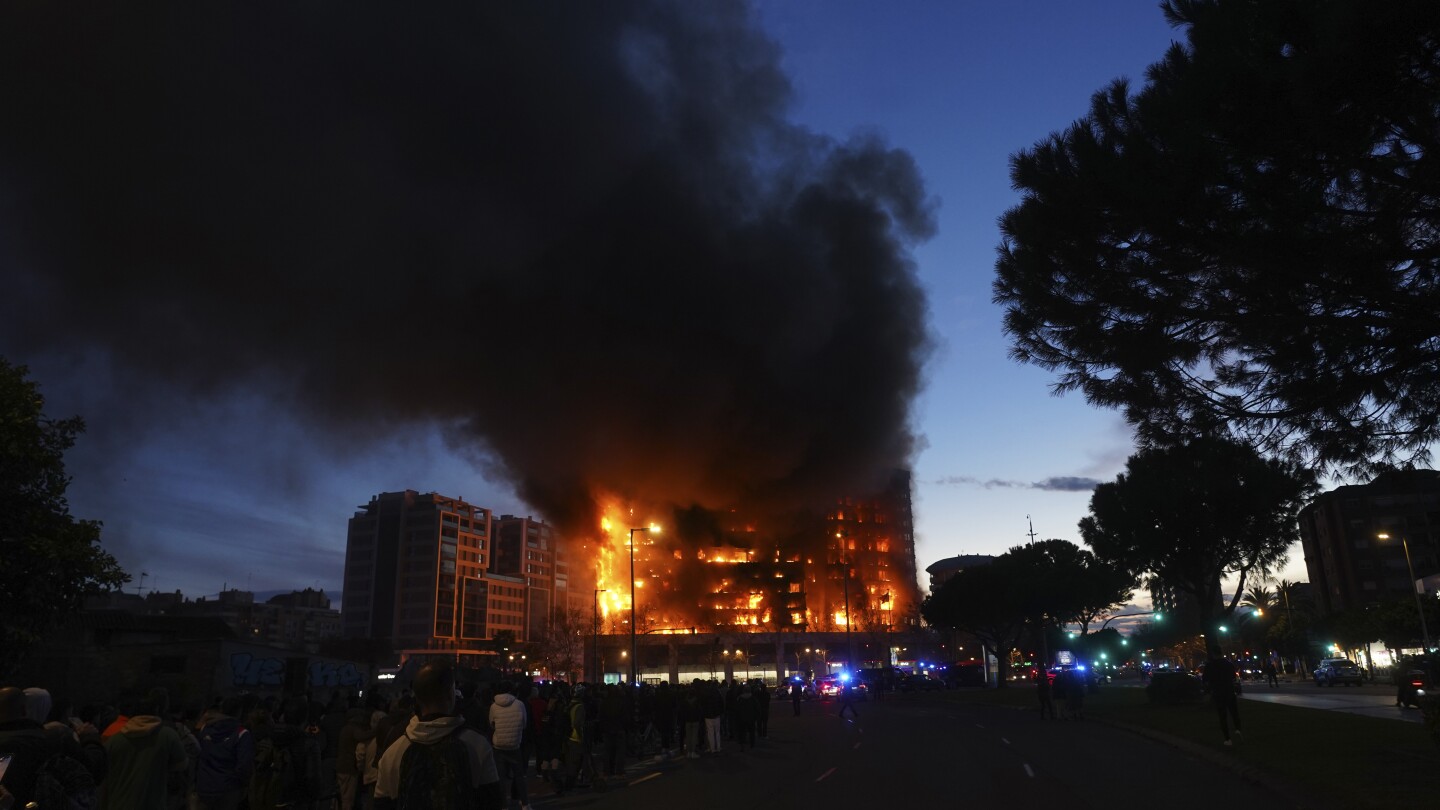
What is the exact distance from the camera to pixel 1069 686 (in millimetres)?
28859

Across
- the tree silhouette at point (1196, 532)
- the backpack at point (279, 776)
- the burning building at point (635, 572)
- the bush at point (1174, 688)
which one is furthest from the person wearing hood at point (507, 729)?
the burning building at point (635, 572)

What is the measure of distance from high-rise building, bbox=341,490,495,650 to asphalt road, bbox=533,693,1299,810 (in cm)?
11564

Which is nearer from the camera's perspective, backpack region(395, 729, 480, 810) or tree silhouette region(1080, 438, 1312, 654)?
backpack region(395, 729, 480, 810)

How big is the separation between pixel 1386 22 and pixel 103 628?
41650mm

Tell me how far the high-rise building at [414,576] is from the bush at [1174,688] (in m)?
112

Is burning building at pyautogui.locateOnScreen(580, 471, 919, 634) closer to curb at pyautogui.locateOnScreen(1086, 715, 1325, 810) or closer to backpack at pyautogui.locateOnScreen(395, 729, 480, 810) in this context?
curb at pyautogui.locateOnScreen(1086, 715, 1325, 810)

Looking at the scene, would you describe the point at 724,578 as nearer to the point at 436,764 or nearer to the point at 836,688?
the point at 836,688

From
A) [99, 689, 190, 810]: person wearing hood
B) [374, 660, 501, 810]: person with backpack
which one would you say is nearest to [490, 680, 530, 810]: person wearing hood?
[99, 689, 190, 810]: person wearing hood

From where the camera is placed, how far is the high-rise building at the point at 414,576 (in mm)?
128125

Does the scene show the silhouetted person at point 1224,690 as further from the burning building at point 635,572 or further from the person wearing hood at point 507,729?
the burning building at point 635,572

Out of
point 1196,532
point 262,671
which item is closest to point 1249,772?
point 1196,532

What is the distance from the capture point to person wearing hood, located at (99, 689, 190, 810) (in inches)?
236

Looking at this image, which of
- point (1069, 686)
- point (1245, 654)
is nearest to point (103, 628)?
point (1069, 686)

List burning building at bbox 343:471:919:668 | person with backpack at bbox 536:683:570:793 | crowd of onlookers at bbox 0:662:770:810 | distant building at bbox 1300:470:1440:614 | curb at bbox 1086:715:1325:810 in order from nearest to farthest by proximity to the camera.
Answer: crowd of onlookers at bbox 0:662:770:810 < curb at bbox 1086:715:1325:810 < person with backpack at bbox 536:683:570:793 < distant building at bbox 1300:470:1440:614 < burning building at bbox 343:471:919:668
